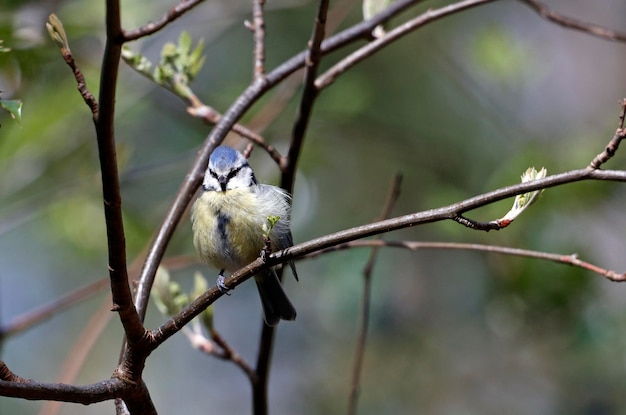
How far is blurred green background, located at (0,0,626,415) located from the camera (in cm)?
327

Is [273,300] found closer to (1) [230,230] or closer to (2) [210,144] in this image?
(1) [230,230]

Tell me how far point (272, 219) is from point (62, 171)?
230 cm

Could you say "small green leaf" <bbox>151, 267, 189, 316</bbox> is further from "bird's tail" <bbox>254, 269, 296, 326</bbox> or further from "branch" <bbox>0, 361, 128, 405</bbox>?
"branch" <bbox>0, 361, 128, 405</bbox>

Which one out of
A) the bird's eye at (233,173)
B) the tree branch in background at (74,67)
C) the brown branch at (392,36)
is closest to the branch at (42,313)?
the bird's eye at (233,173)

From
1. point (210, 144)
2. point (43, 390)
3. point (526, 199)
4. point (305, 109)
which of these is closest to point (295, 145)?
point (305, 109)

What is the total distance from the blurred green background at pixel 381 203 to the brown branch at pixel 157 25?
1.63 metres

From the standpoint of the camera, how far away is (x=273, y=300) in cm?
234

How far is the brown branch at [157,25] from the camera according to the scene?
3.57 ft

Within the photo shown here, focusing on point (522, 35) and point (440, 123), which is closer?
point (522, 35)

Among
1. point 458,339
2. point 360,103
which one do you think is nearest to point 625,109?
point 360,103

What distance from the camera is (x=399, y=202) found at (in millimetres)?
4848

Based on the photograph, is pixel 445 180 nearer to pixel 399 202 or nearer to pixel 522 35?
pixel 399 202

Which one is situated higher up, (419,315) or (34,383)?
(419,315)

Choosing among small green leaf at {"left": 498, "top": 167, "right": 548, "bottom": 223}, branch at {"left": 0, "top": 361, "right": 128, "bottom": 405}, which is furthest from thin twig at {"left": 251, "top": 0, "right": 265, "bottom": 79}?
branch at {"left": 0, "top": 361, "right": 128, "bottom": 405}
